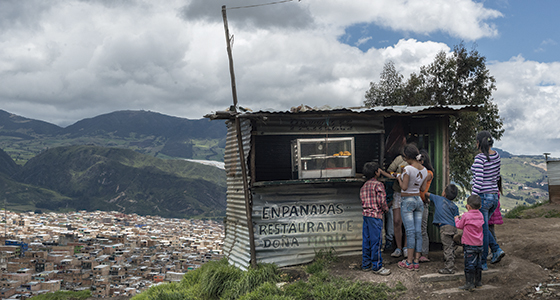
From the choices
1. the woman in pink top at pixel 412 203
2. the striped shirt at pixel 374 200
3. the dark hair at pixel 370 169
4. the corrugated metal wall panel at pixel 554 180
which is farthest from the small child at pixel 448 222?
the corrugated metal wall panel at pixel 554 180

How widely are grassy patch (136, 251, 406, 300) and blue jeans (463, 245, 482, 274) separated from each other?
112 centimetres

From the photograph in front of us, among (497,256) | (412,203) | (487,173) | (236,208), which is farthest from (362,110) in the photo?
(236,208)

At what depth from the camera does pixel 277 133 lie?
856cm

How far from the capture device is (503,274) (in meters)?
6.53

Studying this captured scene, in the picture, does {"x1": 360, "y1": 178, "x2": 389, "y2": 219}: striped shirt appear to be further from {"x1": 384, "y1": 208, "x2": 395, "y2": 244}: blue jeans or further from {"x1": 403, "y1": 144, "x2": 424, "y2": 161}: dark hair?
{"x1": 384, "y1": 208, "x2": 395, "y2": 244}: blue jeans

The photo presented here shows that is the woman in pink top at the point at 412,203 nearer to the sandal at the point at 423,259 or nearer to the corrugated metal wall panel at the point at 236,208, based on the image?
the sandal at the point at 423,259

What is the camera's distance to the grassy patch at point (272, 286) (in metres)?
6.33

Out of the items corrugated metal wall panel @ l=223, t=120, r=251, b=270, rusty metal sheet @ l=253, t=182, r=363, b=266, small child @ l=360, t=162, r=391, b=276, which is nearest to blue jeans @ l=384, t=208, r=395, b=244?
rusty metal sheet @ l=253, t=182, r=363, b=266

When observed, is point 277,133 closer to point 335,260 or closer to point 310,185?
point 310,185

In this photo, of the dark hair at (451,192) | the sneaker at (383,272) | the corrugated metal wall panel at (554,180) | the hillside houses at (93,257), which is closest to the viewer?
the dark hair at (451,192)

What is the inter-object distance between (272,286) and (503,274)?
4.19m

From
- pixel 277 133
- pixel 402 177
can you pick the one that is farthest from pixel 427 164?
pixel 277 133

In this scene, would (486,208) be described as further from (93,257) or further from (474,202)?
(93,257)

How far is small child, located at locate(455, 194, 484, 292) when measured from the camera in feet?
19.4
